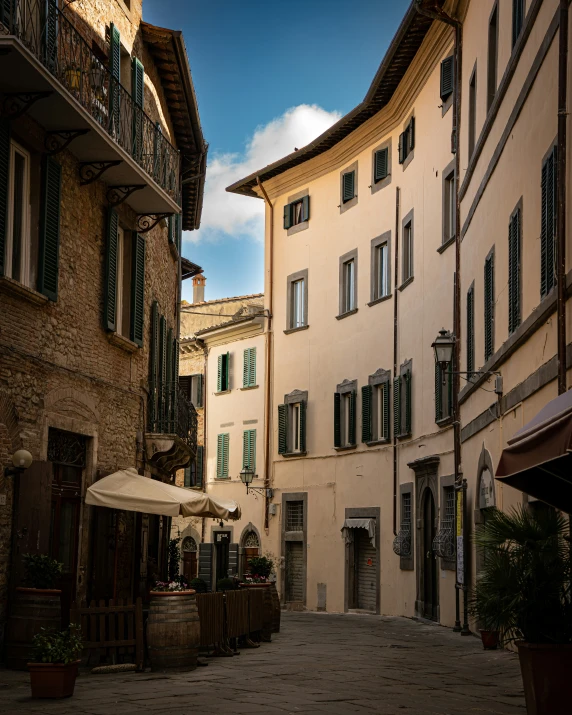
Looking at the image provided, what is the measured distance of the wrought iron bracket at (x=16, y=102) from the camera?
12508mm

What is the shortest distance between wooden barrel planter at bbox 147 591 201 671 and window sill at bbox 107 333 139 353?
4865 mm

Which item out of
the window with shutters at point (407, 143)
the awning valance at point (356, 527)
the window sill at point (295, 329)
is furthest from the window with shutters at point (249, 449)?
the window with shutters at point (407, 143)

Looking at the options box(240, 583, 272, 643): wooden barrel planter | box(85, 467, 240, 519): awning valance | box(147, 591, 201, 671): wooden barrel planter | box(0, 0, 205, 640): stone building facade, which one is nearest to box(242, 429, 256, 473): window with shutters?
box(0, 0, 205, 640): stone building facade

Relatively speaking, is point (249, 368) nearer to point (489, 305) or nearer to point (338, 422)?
point (338, 422)

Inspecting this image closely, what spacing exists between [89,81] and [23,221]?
241 centimetres

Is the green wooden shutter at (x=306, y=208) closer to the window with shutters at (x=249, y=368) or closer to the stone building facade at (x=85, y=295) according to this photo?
the window with shutters at (x=249, y=368)

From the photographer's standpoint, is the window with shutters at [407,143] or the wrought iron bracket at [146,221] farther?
the window with shutters at [407,143]

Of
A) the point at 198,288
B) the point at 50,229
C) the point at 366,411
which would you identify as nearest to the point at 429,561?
the point at 366,411

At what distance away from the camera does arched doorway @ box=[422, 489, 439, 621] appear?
22.2 meters

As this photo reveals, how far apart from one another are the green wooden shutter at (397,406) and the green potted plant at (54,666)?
15568mm

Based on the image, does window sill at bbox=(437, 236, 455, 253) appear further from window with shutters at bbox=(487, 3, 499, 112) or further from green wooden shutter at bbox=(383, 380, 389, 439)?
green wooden shutter at bbox=(383, 380, 389, 439)

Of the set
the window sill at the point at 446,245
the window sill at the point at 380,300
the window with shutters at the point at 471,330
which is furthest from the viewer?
the window sill at the point at 380,300

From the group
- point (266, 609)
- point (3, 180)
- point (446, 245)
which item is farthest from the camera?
point (446, 245)

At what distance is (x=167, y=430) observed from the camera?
1888cm
